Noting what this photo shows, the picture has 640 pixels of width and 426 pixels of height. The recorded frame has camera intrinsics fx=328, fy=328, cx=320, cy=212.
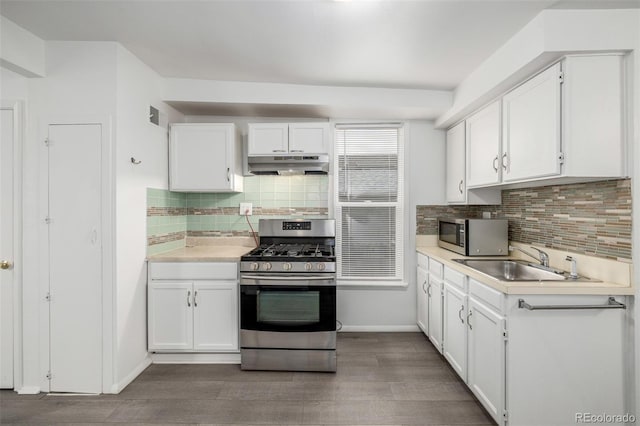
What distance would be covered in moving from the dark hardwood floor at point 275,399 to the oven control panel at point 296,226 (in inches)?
52.9

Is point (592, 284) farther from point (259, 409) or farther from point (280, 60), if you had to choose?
point (280, 60)

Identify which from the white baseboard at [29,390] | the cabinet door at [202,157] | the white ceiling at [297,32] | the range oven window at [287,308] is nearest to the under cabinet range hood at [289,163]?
the cabinet door at [202,157]

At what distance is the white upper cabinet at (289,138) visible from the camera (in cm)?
310

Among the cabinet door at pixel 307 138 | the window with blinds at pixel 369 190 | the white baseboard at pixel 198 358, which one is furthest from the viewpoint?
the window with blinds at pixel 369 190

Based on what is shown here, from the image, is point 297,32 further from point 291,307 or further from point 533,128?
point 291,307

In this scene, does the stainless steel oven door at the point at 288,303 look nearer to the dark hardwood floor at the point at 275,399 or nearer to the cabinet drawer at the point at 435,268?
the dark hardwood floor at the point at 275,399

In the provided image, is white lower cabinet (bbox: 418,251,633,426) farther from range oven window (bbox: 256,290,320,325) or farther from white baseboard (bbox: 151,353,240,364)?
white baseboard (bbox: 151,353,240,364)

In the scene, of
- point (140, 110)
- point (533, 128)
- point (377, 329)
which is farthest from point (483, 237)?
point (140, 110)

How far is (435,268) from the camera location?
2939mm

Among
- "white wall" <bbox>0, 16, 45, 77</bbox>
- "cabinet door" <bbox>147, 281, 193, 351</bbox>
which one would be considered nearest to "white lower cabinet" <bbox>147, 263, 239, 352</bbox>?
"cabinet door" <bbox>147, 281, 193, 351</bbox>

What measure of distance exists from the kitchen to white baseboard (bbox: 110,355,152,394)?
0.01m

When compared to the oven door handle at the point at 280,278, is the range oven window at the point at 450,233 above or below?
above

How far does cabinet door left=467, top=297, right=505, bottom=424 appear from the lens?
6.14 feet

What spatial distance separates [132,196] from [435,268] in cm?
259
